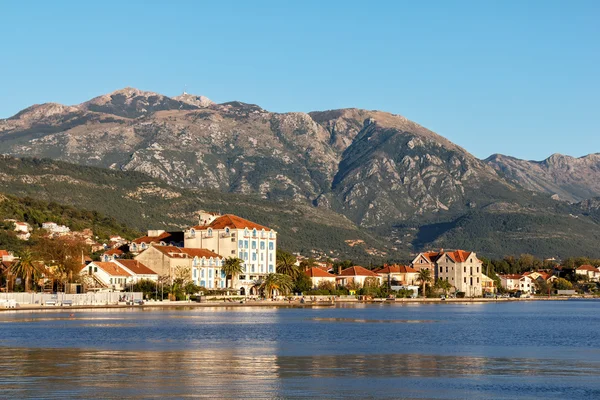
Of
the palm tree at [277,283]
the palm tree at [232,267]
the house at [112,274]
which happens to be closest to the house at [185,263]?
the palm tree at [232,267]

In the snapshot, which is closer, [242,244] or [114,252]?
[114,252]

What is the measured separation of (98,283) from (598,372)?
108 meters

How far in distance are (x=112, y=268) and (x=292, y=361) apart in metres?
99.1

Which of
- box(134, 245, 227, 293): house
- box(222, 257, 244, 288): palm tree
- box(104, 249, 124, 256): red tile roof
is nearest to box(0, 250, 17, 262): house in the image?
box(104, 249, 124, 256): red tile roof

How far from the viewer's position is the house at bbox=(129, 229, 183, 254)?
569ft

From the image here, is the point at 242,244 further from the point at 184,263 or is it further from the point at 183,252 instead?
the point at 184,263

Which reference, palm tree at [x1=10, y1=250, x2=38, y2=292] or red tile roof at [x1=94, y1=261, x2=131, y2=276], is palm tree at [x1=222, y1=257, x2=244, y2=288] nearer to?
red tile roof at [x1=94, y1=261, x2=131, y2=276]

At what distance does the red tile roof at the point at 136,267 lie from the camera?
154 meters

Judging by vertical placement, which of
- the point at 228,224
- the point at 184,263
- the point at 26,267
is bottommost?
the point at 26,267

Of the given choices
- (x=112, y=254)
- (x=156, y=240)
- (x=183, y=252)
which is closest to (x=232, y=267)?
(x=183, y=252)

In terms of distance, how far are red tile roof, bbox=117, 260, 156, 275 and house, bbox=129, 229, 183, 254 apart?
1101 centimetres

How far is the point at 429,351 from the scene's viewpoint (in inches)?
2559

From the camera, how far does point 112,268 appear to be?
496ft

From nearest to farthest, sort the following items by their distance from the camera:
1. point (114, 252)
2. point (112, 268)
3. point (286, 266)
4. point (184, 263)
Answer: point (112, 268) → point (184, 263) → point (114, 252) → point (286, 266)
